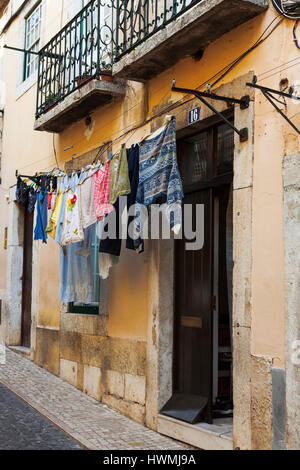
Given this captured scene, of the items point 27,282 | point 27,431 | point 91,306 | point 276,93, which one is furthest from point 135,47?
point 27,282

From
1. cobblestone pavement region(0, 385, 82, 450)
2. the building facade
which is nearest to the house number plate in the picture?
the building facade

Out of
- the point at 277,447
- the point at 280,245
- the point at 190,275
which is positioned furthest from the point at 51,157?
the point at 277,447

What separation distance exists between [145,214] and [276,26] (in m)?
2.14

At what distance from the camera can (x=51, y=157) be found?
966cm

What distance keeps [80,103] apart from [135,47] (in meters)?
→ 1.42

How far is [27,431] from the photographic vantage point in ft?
19.7

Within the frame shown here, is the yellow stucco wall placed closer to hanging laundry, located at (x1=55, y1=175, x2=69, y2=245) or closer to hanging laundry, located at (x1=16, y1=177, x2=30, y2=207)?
hanging laundry, located at (x1=16, y1=177, x2=30, y2=207)

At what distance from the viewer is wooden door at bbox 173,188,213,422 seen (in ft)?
18.9

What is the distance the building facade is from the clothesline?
42 centimetres

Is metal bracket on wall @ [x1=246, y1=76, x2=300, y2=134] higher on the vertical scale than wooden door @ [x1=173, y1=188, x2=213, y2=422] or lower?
higher

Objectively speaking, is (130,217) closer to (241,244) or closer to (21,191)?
(241,244)
